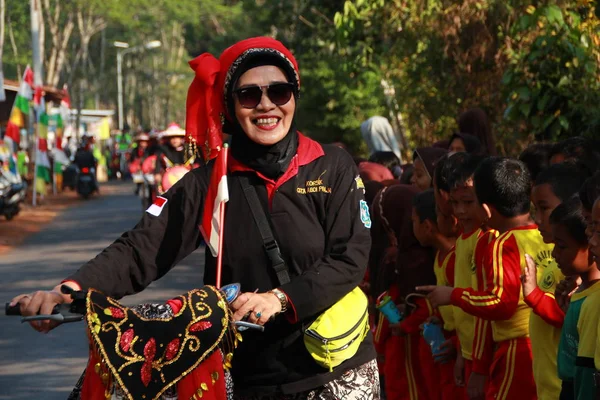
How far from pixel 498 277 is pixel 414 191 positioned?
1.75 meters

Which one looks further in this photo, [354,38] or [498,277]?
[354,38]

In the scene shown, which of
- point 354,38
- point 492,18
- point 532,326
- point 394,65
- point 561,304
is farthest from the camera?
point 394,65

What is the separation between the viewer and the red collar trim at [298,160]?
406 centimetres

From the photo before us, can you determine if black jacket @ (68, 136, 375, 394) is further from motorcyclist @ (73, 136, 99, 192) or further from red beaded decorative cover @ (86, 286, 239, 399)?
motorcyclist @ (73, 136, 99, 192)

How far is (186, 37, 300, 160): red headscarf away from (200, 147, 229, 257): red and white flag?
170 mm

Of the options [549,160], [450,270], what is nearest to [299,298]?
[450,270]

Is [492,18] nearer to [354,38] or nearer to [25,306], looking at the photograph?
[354,38]

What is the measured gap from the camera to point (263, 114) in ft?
13.3

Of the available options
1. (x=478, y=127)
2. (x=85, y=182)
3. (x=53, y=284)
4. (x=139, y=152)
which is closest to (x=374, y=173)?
(x=478, y=127)

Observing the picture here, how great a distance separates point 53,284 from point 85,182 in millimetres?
24745

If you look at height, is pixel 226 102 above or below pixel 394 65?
above

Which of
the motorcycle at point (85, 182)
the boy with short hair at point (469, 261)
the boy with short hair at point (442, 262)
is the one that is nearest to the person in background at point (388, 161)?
the boy with short hair at point (442, 262)

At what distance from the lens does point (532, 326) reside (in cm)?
515

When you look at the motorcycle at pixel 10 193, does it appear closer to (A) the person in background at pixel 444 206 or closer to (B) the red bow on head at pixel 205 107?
(A) the person in background at pixel 444 206
